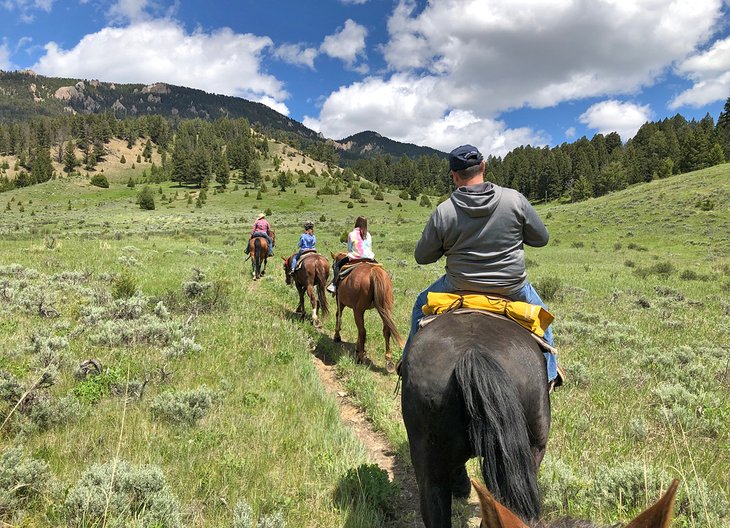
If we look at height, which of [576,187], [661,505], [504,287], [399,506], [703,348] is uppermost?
[576,187]

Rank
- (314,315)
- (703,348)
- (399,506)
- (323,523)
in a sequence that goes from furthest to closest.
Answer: (314,315)
(703,348)
(399,506)
(323,523)

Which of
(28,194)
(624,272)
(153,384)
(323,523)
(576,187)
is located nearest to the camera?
(323,523)

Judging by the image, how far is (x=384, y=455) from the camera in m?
5.29

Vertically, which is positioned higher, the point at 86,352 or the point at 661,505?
the point at 661,505

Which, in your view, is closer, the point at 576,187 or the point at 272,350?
the point at 272,350

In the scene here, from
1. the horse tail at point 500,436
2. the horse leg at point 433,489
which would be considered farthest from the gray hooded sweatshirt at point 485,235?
the horse leg at point 433,489

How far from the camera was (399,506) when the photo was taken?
4246 mm

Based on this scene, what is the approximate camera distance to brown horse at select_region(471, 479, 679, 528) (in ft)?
3.92

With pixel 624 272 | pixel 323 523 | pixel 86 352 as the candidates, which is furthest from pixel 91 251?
pixel 624 272

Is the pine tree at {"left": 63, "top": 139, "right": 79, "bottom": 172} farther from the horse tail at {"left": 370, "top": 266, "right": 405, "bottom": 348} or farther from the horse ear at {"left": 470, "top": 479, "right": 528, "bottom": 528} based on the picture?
the horse ear at {"left": 470, "top": 479, "right": 528, "bottom": 528}

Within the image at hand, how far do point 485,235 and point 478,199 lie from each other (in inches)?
13.5

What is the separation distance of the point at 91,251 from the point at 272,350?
48.2 ft

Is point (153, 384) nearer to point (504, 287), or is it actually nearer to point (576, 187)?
point (504, 287)

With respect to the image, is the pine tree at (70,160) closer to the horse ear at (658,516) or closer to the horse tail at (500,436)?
the horse tail at (500,436)
